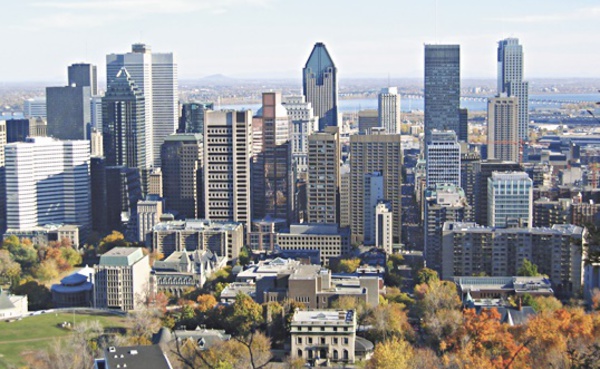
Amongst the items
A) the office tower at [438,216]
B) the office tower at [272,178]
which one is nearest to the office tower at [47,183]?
the office tower at [272,178]

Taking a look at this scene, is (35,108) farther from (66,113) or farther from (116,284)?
(116,284)

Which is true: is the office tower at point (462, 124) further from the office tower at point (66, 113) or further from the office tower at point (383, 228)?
the office tower at point (383, 228)

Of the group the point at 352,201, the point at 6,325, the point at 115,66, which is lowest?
the point at 6,325

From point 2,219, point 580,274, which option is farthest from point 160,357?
point 2,219

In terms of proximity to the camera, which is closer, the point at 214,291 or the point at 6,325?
the point at 6,325

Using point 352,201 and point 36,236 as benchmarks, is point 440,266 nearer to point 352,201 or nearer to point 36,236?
point 352,201

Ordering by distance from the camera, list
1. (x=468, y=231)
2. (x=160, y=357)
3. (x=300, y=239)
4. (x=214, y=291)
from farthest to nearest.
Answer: (x=300, y=239) < (x=468, y=231) < (x=214, y=291) < (x=160, y=357)
